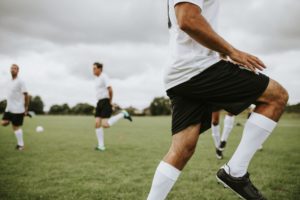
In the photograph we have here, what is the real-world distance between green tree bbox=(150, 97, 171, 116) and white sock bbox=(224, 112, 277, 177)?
92.6 m

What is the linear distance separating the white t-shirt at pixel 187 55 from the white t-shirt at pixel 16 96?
358 inches

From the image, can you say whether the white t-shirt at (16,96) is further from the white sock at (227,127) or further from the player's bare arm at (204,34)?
the player's bare arm at (204,34)

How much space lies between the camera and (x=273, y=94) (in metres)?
2.33

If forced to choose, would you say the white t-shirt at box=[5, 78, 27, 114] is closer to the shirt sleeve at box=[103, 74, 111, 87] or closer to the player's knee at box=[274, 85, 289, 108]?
the shirt sleeve at box=[103, 74, 111, 87]

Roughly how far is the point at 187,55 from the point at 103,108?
8211 mm

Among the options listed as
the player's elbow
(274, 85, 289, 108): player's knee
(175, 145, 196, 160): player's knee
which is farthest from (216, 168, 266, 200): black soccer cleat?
the player's elbow

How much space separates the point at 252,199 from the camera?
248cm

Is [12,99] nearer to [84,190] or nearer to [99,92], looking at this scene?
[99,92]

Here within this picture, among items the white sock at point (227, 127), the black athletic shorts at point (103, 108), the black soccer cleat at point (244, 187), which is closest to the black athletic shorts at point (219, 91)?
the black soccer cleat at point (244, 187)

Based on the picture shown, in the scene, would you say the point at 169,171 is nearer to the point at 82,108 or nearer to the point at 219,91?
the point at 219,91

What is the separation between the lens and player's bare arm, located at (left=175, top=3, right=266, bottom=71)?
7.26 feet

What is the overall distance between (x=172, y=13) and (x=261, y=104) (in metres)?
1.06

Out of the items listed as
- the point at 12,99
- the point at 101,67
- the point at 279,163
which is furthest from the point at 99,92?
the point at 279,163

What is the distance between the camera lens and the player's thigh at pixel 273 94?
7.66 feet
